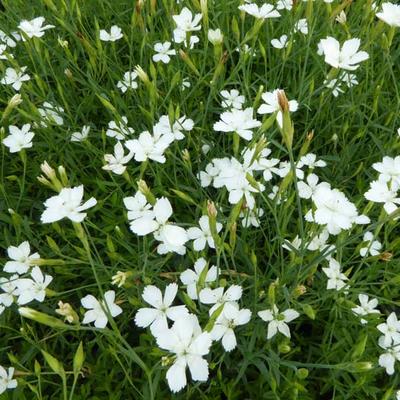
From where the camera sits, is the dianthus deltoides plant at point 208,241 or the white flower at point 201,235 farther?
the white flower at point 201,235

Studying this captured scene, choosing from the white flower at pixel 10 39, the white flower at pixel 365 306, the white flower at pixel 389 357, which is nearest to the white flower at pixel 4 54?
the white flower at pixel 10 39

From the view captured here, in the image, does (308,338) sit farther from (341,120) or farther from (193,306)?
(341,120)

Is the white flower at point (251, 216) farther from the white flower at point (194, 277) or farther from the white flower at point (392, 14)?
the white flower at point (392, 14)

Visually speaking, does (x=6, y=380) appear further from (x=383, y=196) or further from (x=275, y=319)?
(x=383, y=196)

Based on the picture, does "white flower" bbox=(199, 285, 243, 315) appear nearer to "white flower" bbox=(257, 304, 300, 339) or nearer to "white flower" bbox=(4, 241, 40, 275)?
"white flower" bbox=(257, 304, 300, 339)

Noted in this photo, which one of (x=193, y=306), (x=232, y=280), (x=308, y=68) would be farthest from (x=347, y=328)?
(x=308, y=68)

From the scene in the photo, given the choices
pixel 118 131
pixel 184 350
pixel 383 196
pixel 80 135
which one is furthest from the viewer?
pixel 80 135

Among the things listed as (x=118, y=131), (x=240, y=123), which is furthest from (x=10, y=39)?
(x=240, y=123)

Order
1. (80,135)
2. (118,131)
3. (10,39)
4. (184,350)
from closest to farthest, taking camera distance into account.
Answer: (184,350)
(118,131)
(80,135)
(10,39)
